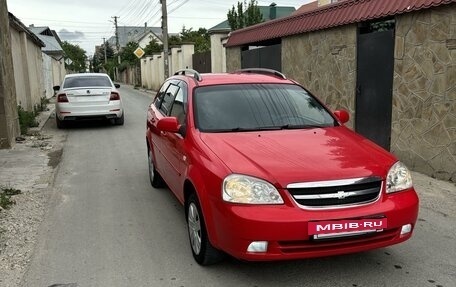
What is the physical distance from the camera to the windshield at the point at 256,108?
15.8 ft

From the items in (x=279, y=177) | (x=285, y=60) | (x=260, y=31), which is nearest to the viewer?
(x=279, y=177)

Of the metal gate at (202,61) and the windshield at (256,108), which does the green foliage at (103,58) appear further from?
the windshield at (256,108)

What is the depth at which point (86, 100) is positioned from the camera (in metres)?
13.4

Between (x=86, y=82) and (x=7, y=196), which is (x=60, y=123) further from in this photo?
(x=7, y=196)

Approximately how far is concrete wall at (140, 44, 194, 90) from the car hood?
78.1 feet

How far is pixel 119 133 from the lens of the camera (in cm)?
1293

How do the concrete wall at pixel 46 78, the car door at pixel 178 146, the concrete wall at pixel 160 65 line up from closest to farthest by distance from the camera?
the car door at pixel 178 146 < the concrete wall at pixel 46 78 < the concrete wall at pixel 160 65

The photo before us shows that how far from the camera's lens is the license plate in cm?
353

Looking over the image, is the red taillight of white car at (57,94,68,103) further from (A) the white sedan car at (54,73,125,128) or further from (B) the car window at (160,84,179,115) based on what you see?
(B) the car window at (160,84,179,115)

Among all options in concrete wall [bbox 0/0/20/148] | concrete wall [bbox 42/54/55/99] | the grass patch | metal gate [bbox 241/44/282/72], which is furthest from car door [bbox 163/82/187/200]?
concrete wall [bbox 42/54/55/99]

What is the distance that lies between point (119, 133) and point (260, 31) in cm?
498

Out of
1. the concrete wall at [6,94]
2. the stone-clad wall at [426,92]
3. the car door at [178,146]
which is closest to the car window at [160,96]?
the car door at [178,146]

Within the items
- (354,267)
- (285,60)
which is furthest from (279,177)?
(285,60)

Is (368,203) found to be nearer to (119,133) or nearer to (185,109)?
(185,109)
